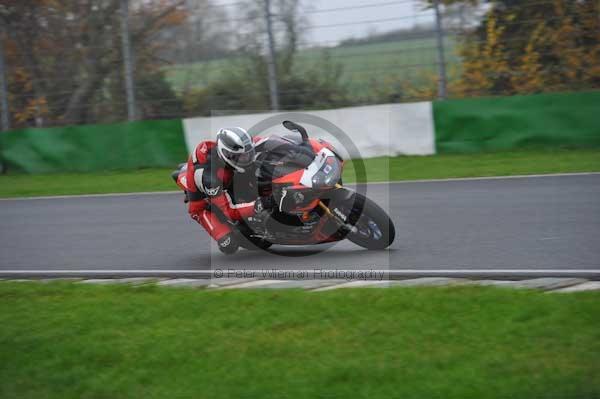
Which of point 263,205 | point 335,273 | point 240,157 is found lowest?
point 335,273

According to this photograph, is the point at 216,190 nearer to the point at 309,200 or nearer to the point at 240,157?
the point at 240,157

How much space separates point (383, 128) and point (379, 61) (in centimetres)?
120

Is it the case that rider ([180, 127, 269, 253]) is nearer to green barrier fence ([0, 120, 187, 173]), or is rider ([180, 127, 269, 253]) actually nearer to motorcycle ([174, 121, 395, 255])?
motorcycle ([174, 121, 395, 255])

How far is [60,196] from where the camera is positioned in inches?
518

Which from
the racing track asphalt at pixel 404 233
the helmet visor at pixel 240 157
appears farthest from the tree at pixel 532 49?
the helmet visor at pixel 240 157

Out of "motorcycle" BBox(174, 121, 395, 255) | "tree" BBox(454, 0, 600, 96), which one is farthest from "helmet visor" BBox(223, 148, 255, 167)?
"tree" BBox(454, 0, 600, 96)

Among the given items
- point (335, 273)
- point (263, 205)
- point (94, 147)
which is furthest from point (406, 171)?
point (94, 147)

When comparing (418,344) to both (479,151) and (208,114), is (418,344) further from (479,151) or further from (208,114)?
(208,114)

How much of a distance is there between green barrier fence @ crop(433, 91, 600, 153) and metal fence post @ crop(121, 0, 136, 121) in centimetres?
598

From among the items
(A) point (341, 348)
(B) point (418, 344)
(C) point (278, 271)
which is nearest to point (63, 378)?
(A) point (341, 348)

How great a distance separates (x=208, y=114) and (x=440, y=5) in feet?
15.6

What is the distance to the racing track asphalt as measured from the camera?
23.0 feet

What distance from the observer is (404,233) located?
8172mm

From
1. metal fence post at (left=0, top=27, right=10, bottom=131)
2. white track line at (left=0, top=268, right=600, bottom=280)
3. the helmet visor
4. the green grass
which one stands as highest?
metal fence post at (left=0, top=27, right=10, bottom=131)
